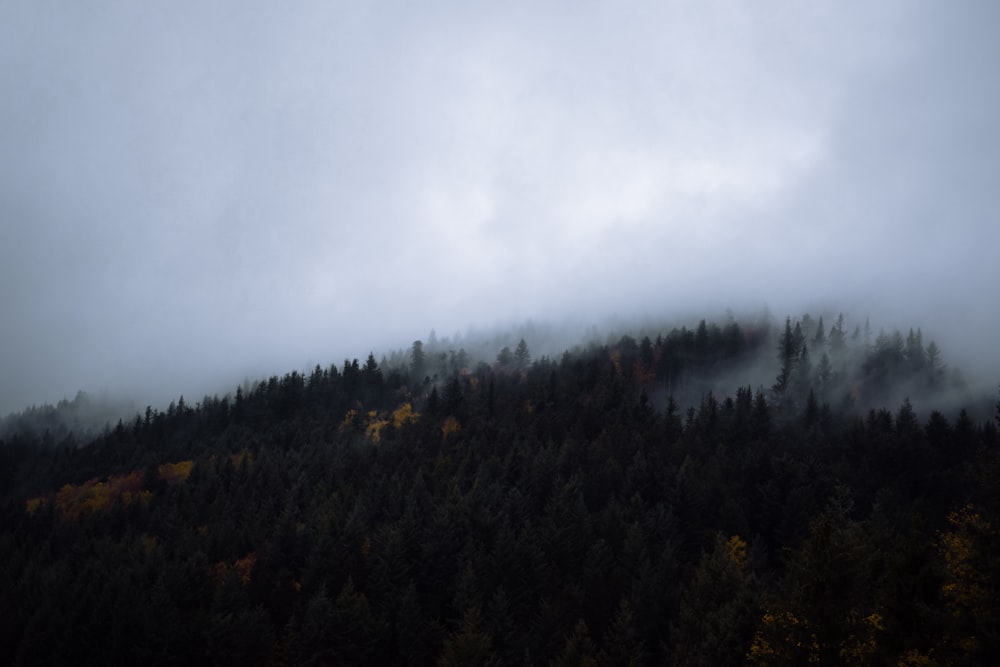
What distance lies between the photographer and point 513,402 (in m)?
142

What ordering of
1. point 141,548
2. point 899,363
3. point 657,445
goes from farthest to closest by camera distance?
point 899,363, point 657,445, point 141,548

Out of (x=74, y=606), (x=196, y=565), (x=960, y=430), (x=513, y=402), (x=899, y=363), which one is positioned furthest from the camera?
(x=899, y=363)

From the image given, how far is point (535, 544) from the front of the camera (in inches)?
2621

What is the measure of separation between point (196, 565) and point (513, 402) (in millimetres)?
85379

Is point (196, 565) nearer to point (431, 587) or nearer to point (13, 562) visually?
point (431, 587)

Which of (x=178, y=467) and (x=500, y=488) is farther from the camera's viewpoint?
(x=178, y=467)

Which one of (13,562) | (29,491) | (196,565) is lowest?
(29,491)

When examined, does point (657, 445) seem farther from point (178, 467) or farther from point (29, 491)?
point (29, 491)

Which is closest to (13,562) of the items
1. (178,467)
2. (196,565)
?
(196,565)

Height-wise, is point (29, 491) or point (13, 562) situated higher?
point (13, 562)

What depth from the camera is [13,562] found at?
83250 mm

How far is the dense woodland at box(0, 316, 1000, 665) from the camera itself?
87.6 ft

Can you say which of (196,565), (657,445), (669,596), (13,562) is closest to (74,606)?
(196,565)

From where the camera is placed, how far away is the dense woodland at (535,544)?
26703 millimetres
